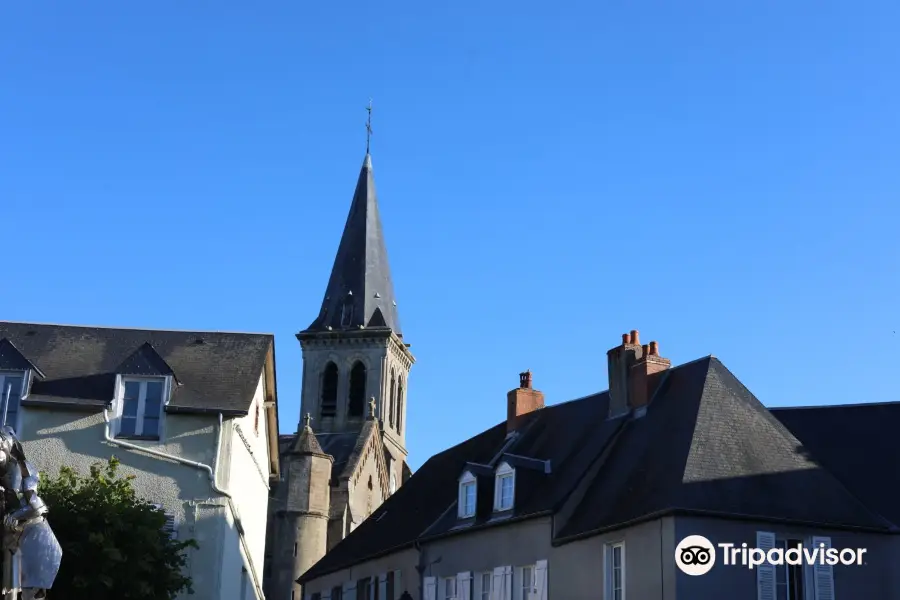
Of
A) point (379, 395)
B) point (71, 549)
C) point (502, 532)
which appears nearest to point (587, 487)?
point (502, 532)

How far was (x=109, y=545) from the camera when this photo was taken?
22266 millimetres

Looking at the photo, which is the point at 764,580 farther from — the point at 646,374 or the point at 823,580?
the point at 646,374

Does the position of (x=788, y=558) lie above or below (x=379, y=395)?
below

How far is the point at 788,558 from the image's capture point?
2250cm

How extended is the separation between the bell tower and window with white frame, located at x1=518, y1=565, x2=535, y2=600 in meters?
41.8

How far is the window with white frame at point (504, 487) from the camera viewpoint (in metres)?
27.7

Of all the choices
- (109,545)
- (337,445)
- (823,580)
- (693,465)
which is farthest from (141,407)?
(337,445)

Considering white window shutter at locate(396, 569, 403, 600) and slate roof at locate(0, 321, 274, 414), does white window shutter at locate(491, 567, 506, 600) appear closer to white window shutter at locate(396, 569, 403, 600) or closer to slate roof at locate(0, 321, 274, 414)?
white window shutter at locate(396, 569, 403, 600)

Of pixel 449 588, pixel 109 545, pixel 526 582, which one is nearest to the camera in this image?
pixel 109 545

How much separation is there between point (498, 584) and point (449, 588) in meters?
2.54

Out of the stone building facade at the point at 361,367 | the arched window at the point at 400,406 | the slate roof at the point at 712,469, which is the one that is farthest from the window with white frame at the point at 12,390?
the arched window at the point at 400,406

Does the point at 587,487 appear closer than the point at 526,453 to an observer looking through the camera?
Yes

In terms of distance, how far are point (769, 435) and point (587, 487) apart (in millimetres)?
3901

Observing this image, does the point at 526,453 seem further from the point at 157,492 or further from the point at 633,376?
the point at 157,492
